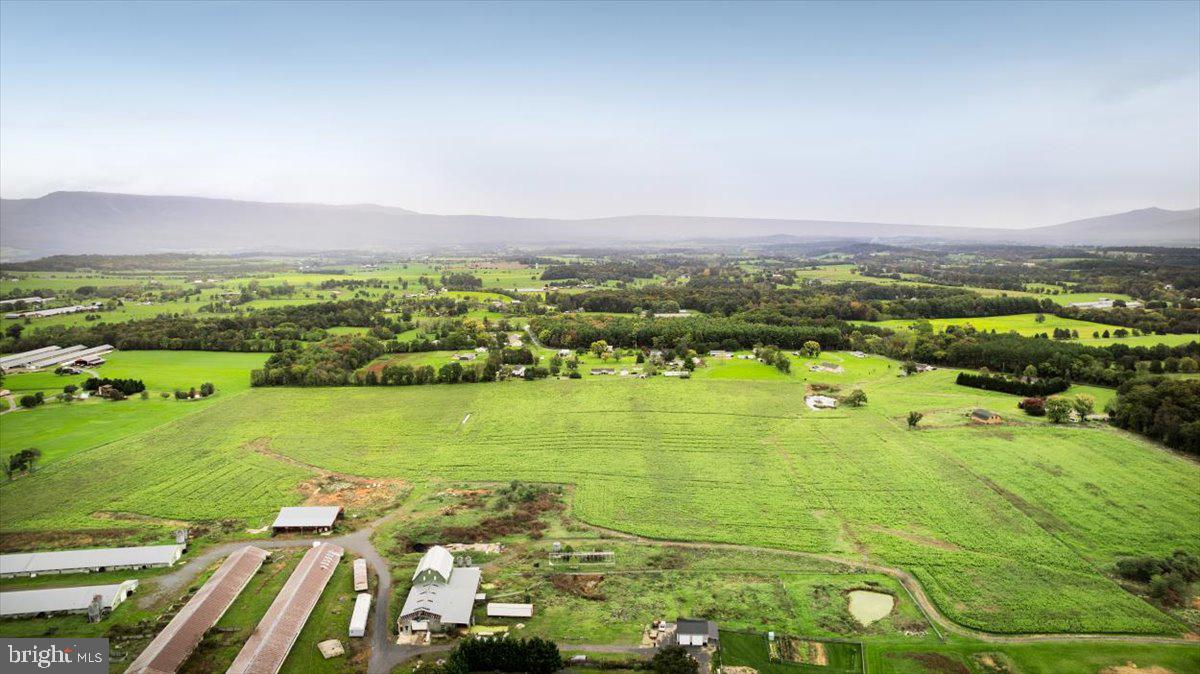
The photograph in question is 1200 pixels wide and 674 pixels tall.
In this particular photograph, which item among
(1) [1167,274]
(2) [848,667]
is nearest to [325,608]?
(2) [848,667]

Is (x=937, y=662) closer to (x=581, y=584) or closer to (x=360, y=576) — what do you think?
(x=581, y=584)

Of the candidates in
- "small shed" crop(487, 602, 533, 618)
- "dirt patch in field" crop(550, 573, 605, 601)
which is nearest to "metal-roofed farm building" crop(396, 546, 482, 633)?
"small shed" crop(487, 602, 533, 618)

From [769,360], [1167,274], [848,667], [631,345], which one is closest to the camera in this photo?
[848,667]

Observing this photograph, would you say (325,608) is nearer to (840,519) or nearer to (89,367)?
(840,519)

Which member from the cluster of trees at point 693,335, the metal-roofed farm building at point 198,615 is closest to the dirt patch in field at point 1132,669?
the metal-roofed farm building at point 198,615

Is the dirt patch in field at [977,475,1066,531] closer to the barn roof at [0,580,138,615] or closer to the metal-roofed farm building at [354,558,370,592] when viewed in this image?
Result: the metal-roofed farm building at [354,558,370,592]

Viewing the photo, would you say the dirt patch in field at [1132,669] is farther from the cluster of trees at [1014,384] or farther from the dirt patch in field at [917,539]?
the cluster of trees at [1014,384]
